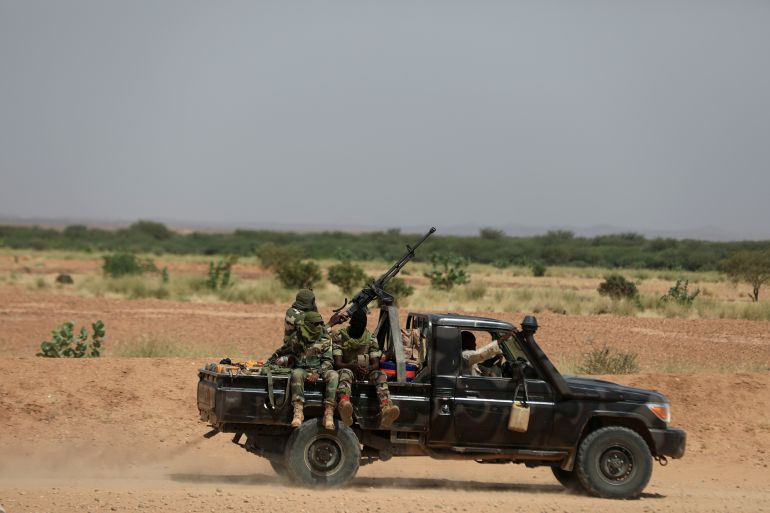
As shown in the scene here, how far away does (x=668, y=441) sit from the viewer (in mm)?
11602

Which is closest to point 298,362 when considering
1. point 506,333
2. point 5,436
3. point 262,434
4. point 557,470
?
point 262,434

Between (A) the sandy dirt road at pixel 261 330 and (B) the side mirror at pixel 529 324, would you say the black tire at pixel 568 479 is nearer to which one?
(B) the side mirror at pixel 529 324

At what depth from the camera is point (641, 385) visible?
17.9m

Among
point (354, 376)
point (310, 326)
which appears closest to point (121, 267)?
point (310, 326)

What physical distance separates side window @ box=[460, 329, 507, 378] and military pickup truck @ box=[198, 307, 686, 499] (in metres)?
0.03

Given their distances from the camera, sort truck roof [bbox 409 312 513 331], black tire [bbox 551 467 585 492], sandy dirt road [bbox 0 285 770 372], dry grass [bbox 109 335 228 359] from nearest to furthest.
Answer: truck roof [bbox 409 312 513 331], black tire [bbox 551 467 585 492], dry grass [bbox 109 335 228 359], sandy dirt road [bbox 0 285 770 372]

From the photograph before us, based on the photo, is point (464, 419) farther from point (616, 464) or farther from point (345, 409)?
point (616, 464)

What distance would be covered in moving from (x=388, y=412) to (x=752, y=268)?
3995cm

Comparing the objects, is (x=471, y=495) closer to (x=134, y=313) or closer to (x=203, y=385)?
(x=203, y=385)

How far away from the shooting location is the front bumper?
1160 centimetres

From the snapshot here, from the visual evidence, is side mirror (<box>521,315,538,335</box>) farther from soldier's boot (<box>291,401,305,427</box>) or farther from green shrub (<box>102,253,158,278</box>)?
green shrub (<box>102,253,158,278</box>)

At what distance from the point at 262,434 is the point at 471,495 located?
7.60ft

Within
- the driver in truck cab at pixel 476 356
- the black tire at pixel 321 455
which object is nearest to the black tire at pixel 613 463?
the driver in truck cab at pixel 476 356

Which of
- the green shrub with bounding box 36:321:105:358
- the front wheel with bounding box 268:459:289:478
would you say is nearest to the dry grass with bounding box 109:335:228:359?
the green shrub with bounding box 36:321:105:358
